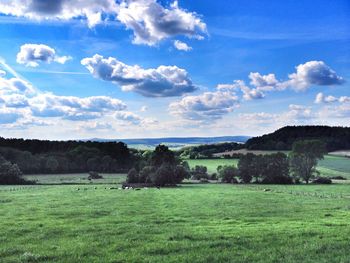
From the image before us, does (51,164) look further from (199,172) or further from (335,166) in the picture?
(335,166)

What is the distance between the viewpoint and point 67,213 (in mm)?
33781

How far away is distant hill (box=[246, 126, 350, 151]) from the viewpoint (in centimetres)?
16675

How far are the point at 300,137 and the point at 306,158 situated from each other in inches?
2339

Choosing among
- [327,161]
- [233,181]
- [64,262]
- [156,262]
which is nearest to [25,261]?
[64,262]

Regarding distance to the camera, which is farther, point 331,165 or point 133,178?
point 331,165

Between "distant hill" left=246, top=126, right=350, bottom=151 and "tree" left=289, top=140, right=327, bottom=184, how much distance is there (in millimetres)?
34624

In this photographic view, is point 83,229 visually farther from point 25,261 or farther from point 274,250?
point 274,250

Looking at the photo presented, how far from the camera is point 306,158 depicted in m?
124

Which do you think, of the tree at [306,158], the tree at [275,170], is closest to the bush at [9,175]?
the tree at [275,170]

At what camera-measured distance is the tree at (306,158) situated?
123m

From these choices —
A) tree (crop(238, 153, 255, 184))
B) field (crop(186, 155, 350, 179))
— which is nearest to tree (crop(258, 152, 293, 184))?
tree (crop(238, 153, 255, 184))

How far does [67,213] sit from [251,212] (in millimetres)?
15728

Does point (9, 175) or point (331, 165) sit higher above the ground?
point (331, 165)

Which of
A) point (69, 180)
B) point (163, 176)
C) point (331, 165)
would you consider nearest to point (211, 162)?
point (331, 165)
